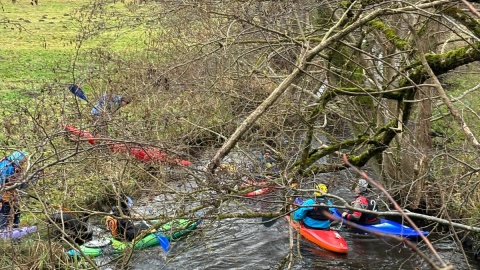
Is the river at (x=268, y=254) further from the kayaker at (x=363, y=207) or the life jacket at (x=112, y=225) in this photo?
the life jacket at (x=112, y=225)

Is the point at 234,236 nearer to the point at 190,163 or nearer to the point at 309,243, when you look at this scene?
the point at 309,243

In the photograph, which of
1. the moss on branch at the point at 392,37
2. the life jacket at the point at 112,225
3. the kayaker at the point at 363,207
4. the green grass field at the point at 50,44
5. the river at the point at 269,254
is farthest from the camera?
the green grass field at the point at 50,44

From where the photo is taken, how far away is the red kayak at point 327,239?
8586 mm

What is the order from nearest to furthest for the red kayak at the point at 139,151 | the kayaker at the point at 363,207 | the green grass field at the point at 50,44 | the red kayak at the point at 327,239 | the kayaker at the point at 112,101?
1. the red kayak at the point at 139,151
2. the kayaker at the point at 112,101
3. the kayaker at the point at 363,207
4. the red kayak at the point at 327,239
5. the green grass field at the point at 50,44

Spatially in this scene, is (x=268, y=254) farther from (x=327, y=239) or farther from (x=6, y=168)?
(x=6, y=168)

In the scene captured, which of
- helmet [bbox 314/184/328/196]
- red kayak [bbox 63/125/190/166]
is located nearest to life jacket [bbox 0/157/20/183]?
red kayak [bbox 63/125/190/166]

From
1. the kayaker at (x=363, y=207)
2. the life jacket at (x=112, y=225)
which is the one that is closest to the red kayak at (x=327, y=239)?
Result: the kayaker at (x=363, y=207)

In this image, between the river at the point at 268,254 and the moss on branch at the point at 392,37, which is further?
the river at the point at 268,254

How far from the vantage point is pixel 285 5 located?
7.19 m

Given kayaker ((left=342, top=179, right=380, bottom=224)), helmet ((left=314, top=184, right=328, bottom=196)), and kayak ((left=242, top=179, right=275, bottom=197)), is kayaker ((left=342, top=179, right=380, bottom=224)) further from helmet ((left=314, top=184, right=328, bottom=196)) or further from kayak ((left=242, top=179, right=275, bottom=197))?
kayak ((left=242, top=179, right=275, bottom=197))

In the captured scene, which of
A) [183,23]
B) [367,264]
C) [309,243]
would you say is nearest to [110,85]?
[183,23]

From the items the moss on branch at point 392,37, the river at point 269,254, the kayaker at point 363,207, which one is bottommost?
the river at point 269,254

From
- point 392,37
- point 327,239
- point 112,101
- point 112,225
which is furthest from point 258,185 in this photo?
point 327,239

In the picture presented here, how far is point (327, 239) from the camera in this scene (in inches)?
345
